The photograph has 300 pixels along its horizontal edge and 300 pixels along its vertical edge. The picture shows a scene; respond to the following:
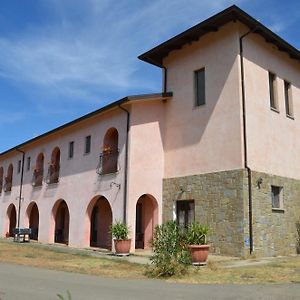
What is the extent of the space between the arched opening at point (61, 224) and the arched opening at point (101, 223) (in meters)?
3.14

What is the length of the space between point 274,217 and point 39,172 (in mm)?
15511

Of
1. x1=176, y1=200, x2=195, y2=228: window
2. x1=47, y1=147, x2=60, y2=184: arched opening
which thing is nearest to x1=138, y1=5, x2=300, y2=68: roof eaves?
x1=176, y1=200, x2=195, y2=228: window

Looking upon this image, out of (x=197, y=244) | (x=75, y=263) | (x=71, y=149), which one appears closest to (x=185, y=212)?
(x=197, y=244)

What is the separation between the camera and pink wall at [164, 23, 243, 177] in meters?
16.0

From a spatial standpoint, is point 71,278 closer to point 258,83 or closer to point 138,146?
point 138,146

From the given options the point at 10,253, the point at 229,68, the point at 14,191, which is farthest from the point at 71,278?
the point at 14,191

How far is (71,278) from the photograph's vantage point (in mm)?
10461

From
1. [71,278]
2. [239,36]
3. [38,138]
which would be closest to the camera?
[71,278]

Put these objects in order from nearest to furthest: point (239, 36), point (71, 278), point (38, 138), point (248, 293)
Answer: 1. point (248, 293)
2. point (71, 278)
3. point (239, 36)
4. point (38, 138)

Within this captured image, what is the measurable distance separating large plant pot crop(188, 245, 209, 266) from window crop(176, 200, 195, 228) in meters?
4.34

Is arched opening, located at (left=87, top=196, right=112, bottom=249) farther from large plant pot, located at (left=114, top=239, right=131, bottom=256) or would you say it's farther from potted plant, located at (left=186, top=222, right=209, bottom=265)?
potted plant, located at (left=186, top=222, right=209, bottom=265)

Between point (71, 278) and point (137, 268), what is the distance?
105 inches

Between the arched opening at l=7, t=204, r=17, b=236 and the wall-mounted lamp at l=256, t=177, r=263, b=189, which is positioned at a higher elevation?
the wall-mounted lamp at l=256, t=177, r=263, b=189

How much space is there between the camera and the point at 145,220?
19234 millimetres
